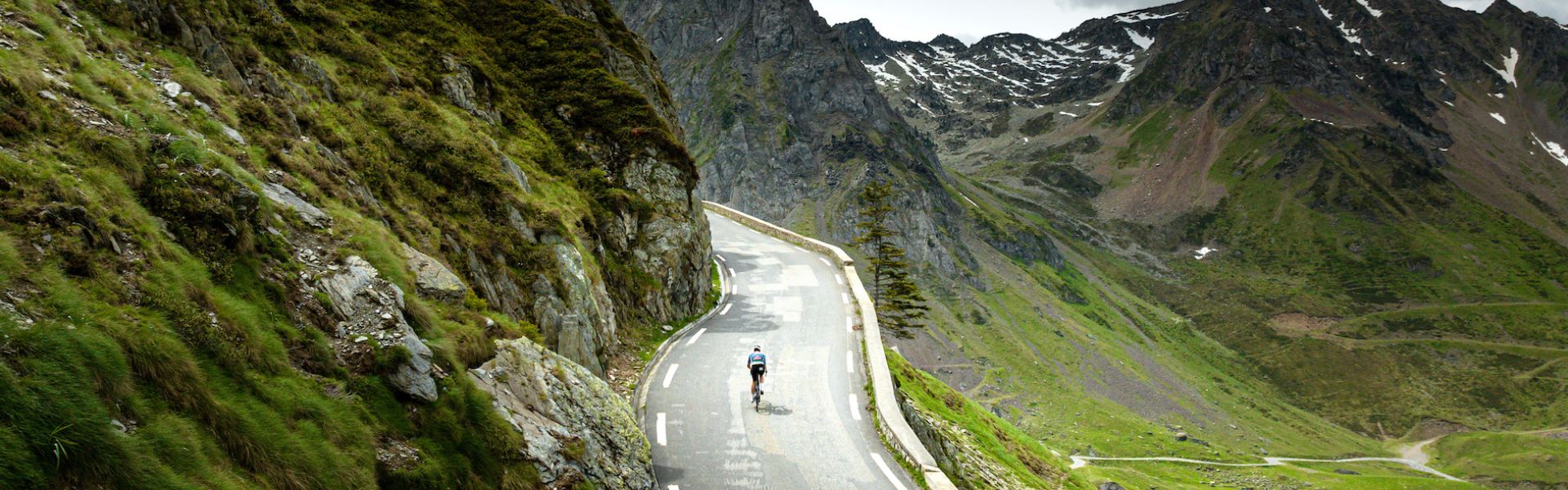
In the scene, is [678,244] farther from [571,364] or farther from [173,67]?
[173,67]

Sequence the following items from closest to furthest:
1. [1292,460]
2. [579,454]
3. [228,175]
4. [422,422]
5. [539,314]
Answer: [422,422]
[228,175]
[579,454]
[539,314]
[1292,460]

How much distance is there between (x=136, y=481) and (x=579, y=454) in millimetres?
6168

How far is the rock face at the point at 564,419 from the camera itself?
35.1 feet

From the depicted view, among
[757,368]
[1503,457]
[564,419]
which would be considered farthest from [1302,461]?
[564,419]

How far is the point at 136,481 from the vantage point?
18.9 feet

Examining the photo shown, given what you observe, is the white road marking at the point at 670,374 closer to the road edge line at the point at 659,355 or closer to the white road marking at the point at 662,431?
the road edge line at the point at 659,355

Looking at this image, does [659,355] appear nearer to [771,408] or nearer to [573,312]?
[573,312]

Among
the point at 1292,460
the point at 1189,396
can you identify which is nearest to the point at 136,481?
the point at 1292,460

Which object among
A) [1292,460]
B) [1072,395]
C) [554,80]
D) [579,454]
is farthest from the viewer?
[1072,395]

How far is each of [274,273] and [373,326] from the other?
5.00ft

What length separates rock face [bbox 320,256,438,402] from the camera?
9.49 m

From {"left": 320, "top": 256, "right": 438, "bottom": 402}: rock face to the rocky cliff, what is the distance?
36 mm

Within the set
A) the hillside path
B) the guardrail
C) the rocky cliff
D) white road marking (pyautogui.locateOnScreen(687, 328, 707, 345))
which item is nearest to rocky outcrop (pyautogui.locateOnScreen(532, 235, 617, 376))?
the rocky cliff

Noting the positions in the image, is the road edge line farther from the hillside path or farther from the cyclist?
the hillside path
